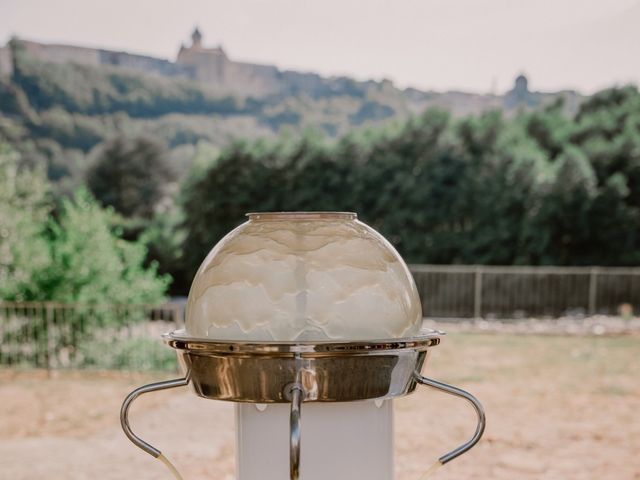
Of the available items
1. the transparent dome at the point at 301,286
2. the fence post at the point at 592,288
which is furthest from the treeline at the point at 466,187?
the transparent dome at the point at 301,286

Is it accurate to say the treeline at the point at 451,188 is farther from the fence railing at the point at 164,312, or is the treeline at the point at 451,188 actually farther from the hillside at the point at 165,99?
the hillside at the point at 165,99

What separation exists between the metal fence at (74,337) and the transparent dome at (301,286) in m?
9.27

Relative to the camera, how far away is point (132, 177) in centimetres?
3772

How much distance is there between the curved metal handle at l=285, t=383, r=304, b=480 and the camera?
132 cm

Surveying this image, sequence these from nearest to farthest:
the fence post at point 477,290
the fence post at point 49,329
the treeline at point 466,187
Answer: the fence post at point 49,329 < the fence post at point 477,290 < the treeline at point 466,187

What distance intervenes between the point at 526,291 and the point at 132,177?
84.9 ft

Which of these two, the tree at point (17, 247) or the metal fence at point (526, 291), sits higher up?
the tree at point (17, 247)

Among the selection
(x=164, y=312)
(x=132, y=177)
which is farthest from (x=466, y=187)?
(x=132, y=177)

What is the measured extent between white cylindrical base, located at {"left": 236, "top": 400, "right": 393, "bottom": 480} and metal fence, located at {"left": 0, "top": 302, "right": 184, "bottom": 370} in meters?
9.26

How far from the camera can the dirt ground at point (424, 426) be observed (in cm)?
555

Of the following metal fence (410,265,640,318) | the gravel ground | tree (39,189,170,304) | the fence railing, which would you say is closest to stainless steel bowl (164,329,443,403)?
the fence railing

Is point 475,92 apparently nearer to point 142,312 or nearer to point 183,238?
point 183,238

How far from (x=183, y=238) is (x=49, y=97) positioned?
38.0m

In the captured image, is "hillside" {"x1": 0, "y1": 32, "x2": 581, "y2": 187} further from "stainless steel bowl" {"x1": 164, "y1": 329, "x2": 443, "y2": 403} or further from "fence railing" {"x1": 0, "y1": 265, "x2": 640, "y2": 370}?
"stainless steel bowl" {"x1": 164, "y1": 329, "x2": 443, "y2": 403}
